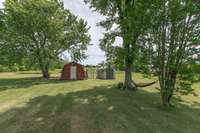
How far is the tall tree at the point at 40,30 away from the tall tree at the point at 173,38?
750 inches

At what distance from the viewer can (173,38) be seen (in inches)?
444

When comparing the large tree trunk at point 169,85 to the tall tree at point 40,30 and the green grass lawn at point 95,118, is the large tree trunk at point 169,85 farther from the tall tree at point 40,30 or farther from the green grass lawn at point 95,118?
the tall tree at point 40,30

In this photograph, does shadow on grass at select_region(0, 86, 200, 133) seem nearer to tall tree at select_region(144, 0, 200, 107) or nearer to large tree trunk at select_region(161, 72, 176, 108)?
large tree trunk at select_region(161, 72, 176, 108)

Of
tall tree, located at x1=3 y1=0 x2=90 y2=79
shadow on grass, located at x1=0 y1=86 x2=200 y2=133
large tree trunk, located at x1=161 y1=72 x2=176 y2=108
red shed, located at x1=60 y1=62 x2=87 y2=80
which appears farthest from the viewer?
red shed, located at x1=60 y1=62 x2=87 y2=80

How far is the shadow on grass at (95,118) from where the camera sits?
319 inches

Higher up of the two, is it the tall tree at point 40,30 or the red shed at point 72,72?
the tall tree at point 40,30

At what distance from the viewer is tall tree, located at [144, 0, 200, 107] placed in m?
10.8

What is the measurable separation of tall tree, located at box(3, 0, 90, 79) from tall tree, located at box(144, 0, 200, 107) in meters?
19.1

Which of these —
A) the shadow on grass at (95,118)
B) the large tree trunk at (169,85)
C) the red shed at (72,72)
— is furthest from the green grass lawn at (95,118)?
the red shed at (72,72)

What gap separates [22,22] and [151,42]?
2009 centimetres

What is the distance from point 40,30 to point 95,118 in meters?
21.7

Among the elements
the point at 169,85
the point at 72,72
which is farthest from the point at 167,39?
the point at 72,72


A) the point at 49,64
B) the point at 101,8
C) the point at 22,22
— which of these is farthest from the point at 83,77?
the point at 101,8

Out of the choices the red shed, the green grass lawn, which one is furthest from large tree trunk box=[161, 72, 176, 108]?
the red shed
